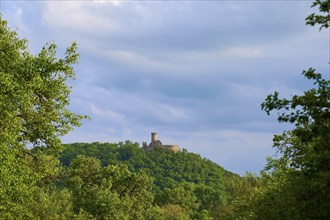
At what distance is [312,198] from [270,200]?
60.1 ft

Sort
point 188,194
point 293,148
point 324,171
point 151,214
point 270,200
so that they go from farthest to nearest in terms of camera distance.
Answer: point 188,194
point 151,214
point 270,200
point 293,148
point 324,171

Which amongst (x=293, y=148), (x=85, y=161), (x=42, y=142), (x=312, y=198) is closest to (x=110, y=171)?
(x=85, y=161)

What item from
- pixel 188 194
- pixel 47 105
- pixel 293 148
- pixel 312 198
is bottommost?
pixel 312 198

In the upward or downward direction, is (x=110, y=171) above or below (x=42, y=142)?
above

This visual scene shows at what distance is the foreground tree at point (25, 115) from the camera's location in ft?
131

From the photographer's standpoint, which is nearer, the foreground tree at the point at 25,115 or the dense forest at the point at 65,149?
the dense forest at the point at 65,149

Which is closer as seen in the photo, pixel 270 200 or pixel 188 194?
pixel 270 200

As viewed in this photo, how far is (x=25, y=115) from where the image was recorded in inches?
1700

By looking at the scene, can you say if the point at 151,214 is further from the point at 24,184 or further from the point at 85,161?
the point at 24,184

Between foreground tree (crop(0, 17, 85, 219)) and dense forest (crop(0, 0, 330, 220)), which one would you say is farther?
foreground tree (crop(0, 17, 85, 219))

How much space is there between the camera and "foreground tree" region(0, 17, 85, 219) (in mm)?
40000

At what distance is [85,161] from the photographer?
9256 centimetres

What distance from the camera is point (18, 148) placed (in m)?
43.5

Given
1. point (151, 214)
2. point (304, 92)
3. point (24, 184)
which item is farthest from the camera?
point (151, 214)
